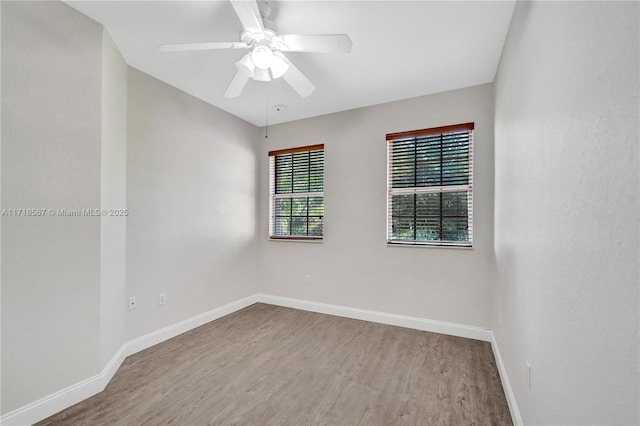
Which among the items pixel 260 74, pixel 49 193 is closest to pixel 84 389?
pixel 49 193

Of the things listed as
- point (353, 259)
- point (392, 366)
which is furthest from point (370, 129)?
point (392, 366)

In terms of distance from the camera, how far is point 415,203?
3232 mm

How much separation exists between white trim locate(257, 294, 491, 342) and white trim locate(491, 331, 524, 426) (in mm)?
316

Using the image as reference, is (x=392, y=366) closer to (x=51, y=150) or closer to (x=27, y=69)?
(x=51, y=150)

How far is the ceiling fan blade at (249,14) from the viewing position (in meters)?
A: 1.50

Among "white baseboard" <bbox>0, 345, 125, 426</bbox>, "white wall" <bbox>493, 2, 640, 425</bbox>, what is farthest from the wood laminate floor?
"white wall" <bbox>493, 2, 640, 425</bbox>

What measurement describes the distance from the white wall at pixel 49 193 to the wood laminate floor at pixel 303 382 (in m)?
0.39

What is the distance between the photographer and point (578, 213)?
0.90 metres

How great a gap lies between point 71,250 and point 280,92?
2319mm

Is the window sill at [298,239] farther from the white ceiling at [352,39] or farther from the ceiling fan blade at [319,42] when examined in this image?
the ceiling fan blade at [319,42]

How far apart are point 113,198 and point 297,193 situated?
218cm

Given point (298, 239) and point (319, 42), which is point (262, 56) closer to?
point (319, 42)

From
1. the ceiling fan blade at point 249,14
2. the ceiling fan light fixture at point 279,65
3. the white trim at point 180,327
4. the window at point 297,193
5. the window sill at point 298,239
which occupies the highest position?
the ceiling fan blade at point 249,14

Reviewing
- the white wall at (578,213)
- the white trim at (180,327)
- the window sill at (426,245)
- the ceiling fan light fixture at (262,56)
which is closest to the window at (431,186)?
the window sill at (426,245)
